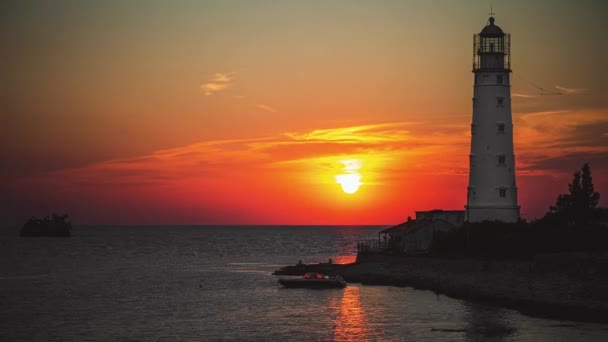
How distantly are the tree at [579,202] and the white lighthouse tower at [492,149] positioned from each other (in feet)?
31.7

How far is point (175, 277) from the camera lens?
98.2 m

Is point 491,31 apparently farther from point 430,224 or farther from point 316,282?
point 316,282

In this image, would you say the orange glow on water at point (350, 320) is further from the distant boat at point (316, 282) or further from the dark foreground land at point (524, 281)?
the dark foreground land at point (524, 281)

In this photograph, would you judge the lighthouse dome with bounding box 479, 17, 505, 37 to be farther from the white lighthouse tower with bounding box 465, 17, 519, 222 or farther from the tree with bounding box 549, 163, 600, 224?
the tree with bounding box 549, 163, 600, 224

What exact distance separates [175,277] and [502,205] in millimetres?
43147

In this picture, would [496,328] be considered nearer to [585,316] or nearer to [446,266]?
[585,316]

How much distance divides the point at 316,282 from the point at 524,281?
2256cm

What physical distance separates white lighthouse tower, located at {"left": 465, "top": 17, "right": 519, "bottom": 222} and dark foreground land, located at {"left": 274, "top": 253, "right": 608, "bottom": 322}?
6827mm

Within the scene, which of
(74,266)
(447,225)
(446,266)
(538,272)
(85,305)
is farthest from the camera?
(74,266)

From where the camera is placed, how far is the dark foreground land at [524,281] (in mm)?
55000

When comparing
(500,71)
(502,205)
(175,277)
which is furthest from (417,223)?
(175,277)

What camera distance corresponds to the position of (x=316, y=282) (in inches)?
3056

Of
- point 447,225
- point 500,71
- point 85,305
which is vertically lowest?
point 85,305

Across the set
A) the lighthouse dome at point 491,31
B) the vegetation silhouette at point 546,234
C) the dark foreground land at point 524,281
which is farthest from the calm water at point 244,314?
the lighthouse dome at point 491,31
